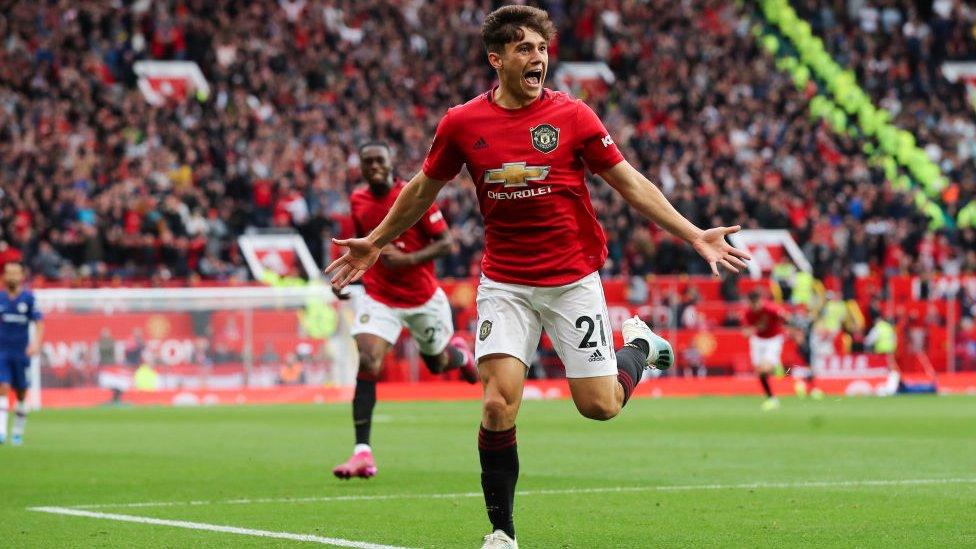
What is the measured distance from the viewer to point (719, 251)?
7.56 m

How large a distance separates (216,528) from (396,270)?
15.0 ft

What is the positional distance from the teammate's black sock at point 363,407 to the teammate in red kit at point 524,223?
4663 mm

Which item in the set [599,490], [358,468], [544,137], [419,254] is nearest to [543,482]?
[599,490]

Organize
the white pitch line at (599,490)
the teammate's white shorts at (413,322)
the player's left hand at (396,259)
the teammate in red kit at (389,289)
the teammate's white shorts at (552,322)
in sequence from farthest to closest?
the teammate's white shorts at (413,322) → the teammate in red kit at (389,289) → the player's left hand at (396,259) → the white pitch line at (599,490) → the teammate's white shorts at (552,322)

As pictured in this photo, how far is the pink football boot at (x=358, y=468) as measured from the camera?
12430mm

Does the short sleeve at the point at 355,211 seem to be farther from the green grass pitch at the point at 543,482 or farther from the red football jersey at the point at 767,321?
the red football jersey at the point at 767,321

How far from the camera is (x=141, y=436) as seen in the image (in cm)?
1967

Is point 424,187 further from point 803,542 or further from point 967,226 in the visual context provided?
point 967,226

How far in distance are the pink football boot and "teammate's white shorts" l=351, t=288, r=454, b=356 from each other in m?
1.14

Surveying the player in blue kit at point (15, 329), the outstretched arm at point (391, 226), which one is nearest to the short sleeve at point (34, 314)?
the player in blue kit at point (15, 329)

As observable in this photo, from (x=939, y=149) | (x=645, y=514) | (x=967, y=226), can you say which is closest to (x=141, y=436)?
(x=645, y=514)

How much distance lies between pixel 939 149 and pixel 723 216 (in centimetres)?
842

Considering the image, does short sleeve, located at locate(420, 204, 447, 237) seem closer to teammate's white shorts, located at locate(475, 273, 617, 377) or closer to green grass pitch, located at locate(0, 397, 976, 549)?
green grass pitch, located at locate(0, 397, 976, 549)

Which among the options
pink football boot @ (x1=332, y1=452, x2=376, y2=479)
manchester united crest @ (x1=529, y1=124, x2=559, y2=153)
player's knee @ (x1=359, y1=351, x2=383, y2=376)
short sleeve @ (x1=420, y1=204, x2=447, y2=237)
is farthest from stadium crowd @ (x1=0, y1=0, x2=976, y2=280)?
manchester united crest @ (x1=529, y1=124, x2=559, y2=153)
